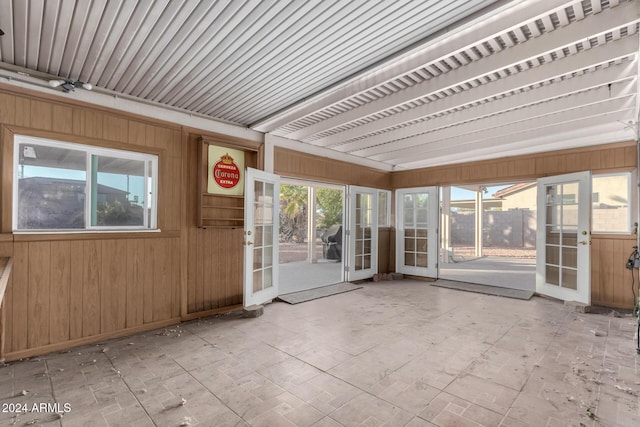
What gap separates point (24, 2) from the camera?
6.72 feet

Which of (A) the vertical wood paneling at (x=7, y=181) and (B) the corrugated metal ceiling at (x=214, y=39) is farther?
(A) the vertical wood paneling at (x=7, y=181)

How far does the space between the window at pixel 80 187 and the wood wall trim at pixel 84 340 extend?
1.17 m

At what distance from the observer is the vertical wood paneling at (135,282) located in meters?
3.58

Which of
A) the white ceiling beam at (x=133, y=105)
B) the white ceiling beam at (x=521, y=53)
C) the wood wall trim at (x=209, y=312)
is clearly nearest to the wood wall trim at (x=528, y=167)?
the white ceiling beam at (x=521, y=53)

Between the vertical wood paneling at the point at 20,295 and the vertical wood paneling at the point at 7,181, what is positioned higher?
the vertical wood paneling at the point at 7,181

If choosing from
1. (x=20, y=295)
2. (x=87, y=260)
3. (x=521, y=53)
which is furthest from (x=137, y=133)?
(x=521, y=53)

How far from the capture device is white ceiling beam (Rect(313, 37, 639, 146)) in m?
2.52

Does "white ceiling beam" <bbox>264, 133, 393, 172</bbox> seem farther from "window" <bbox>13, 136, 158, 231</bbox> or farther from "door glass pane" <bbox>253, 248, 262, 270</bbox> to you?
"window" <bbox>13, 136, 158, 231</bbox>

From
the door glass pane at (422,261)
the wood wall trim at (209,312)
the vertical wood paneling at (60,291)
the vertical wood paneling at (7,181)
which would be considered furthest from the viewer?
the door glass pane at (422,261)

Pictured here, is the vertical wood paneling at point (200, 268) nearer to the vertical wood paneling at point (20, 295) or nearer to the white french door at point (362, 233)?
the vertical wood paneling at point (20, 295)

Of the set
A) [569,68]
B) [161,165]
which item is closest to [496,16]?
[569,68]

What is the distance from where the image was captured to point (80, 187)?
11.0 feet

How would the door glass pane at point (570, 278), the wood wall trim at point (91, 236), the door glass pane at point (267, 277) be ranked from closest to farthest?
the wood wall trim at point (91, 236), the door glass pane at point (267, 277), the door glass pane at point (570, 278)

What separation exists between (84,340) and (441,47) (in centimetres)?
449
